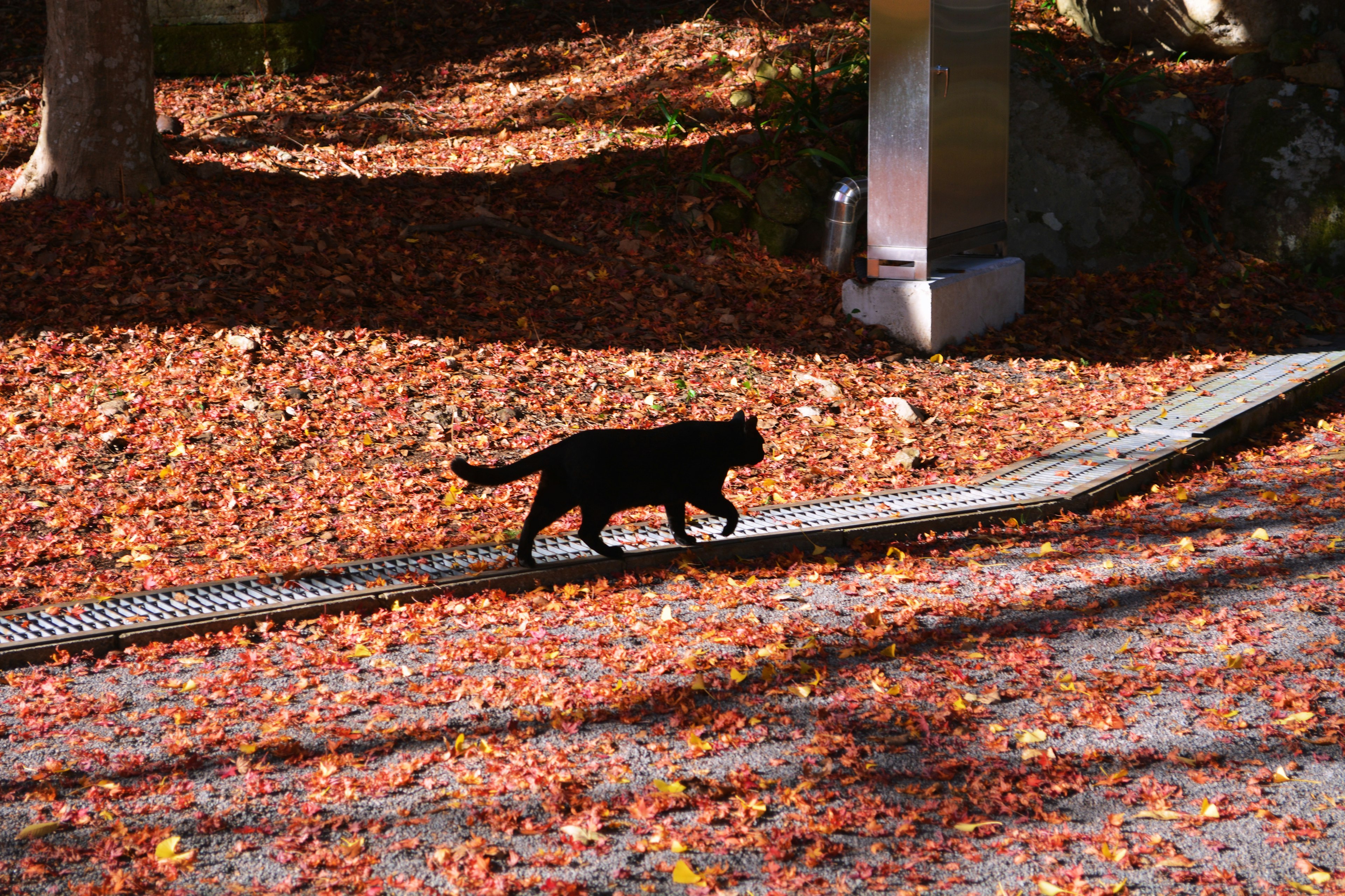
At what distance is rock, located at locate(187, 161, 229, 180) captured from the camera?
9422mm

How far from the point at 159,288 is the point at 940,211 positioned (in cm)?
551

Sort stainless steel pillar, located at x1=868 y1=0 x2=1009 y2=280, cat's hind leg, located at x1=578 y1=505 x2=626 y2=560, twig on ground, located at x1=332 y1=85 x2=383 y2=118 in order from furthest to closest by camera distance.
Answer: twig on ground, located at x1=332 y1=85 x2=383 y2=118 < stainless steel pillar, located at x1=868 y1=0 x2=1009 y2=280 < cat's hind leg, located at x1=578 y1=505 x2=626 y2=560

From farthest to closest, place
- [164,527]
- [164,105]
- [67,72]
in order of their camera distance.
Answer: [164,105]
[67,72]
[164,527]

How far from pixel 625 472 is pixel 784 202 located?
5.72m

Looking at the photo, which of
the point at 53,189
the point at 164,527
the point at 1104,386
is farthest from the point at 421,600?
the point at 53,189

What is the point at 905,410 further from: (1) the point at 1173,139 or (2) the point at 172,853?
(1) the point at 1173,139

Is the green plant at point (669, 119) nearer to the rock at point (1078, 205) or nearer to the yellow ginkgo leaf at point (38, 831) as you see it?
the rock at point (1078, 205)

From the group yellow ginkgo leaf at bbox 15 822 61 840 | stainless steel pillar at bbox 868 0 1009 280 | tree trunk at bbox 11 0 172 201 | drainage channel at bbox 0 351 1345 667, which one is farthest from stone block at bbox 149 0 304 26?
yellow ginkgo leaf at bbox 15 822 61 840

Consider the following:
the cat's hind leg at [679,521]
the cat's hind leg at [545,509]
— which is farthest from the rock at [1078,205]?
the cat's hind leg at [545,509]

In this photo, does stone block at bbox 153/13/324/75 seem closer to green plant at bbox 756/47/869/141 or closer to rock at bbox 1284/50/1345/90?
green plant at bbox 756/47/869/141

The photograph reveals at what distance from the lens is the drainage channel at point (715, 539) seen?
4.29 meters

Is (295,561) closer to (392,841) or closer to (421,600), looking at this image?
(421,600)

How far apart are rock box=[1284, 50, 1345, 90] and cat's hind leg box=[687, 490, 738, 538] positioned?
9305mm

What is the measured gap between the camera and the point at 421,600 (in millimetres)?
4613
